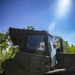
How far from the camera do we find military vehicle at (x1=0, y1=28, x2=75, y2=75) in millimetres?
5410

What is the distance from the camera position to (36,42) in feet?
20.7

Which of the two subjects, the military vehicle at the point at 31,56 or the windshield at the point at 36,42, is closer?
the military vehicle at the point at 31,56

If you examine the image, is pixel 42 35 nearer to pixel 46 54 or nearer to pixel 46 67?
pixel 46 54

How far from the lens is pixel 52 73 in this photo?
19.8 ft

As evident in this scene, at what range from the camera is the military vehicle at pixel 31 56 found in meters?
5.41

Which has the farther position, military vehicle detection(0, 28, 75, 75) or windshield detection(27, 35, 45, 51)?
windshield detection(27, 35, 45, 51)

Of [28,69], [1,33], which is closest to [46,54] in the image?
[28,69]

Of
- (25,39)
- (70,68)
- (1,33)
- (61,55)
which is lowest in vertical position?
(70,68)

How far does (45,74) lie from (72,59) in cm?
320

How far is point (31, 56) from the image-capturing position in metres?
5.46

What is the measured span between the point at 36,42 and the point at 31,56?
0.98 meters

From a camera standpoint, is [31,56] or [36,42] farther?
[36,42]

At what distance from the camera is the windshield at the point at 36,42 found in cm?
624

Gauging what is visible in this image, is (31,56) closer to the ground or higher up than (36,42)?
closer to the ground
